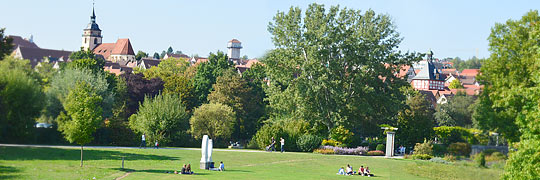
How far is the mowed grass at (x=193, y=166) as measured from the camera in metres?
30.4

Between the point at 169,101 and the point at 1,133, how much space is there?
1387 inches

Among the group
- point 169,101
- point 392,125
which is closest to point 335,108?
point 392,125

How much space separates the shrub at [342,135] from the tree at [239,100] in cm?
1751

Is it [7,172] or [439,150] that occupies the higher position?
[439,150]

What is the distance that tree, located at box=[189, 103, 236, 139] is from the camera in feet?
214

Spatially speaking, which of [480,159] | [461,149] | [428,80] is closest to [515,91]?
[461,149]

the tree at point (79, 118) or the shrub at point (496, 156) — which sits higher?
the tree at point (79, 118)

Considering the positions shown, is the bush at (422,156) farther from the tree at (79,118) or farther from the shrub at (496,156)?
the tree at (79,118)

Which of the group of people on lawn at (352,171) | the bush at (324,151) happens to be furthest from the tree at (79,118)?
the bush at (324,151)

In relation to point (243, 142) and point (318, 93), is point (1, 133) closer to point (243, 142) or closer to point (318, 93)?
point (318, 93)

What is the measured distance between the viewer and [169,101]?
6041 cm

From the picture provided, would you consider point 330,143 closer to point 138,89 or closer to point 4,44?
point 138,89

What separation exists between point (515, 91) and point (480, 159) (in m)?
10.7

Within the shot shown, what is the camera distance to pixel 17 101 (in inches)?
998
